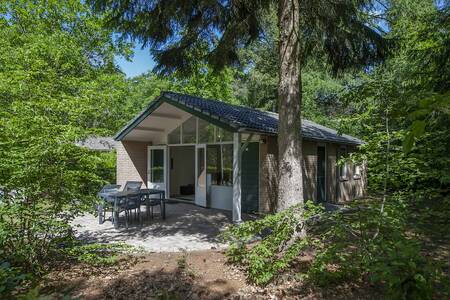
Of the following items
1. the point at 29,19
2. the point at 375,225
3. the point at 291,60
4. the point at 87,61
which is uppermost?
the point at 29,19

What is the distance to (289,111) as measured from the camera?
5.82 m

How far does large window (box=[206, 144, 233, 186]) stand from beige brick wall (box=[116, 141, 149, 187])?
13.4 feet

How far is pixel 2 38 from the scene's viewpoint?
16.9 meters

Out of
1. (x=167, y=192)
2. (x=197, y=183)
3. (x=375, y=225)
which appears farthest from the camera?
(x=167, y=192)

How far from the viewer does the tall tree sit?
580 cm

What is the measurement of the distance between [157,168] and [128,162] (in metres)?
1.33

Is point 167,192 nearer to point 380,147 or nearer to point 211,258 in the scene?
point 211,258

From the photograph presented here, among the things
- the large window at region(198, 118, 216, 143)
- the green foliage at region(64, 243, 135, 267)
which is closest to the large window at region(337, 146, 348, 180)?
the large window at region(198, 118, 216, 143)

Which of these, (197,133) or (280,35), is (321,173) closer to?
(197,133)

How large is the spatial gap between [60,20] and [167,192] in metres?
14.9

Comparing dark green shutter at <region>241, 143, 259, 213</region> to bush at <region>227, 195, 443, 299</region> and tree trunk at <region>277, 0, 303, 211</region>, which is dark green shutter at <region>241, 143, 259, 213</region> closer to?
tree trunk at <region>277, 0, 303, 211</region>

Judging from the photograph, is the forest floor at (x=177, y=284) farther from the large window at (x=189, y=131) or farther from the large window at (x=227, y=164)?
the large window at (x=189, y=131)

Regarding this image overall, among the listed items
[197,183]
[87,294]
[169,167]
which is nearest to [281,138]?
[87,294]

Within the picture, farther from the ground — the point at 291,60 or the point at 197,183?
the point at 291,60
